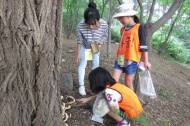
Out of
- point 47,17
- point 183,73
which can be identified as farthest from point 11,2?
point 183,73

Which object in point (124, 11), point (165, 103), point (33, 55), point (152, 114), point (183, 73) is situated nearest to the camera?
point (33, 55)

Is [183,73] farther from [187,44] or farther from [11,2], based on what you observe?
[11,2]

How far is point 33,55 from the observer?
4.21 m

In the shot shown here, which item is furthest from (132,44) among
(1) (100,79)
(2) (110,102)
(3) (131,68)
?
(2) (110,102)

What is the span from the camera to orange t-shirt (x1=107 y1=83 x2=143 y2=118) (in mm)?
5281

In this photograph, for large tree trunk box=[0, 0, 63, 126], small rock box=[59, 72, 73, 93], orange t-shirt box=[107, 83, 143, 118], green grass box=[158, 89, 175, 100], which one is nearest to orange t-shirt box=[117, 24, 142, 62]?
orange t-shirt box=[107, 83, 143, 118]

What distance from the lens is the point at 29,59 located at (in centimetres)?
418

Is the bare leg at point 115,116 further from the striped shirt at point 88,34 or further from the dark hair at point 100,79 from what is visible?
the striped shirt at point 88,34

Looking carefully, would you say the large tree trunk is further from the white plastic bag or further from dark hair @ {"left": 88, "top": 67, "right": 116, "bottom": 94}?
the white plastic bag

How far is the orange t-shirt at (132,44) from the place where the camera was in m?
5.79

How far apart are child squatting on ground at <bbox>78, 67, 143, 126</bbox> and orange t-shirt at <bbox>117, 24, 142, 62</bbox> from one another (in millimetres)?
689

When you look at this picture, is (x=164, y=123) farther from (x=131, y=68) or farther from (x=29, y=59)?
(x=29, y=59)

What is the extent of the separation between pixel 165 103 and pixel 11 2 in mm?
4194

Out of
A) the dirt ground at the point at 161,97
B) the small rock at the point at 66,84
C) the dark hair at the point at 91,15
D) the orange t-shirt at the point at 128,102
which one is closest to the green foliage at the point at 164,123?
the dirt ground at the point at 161,97
